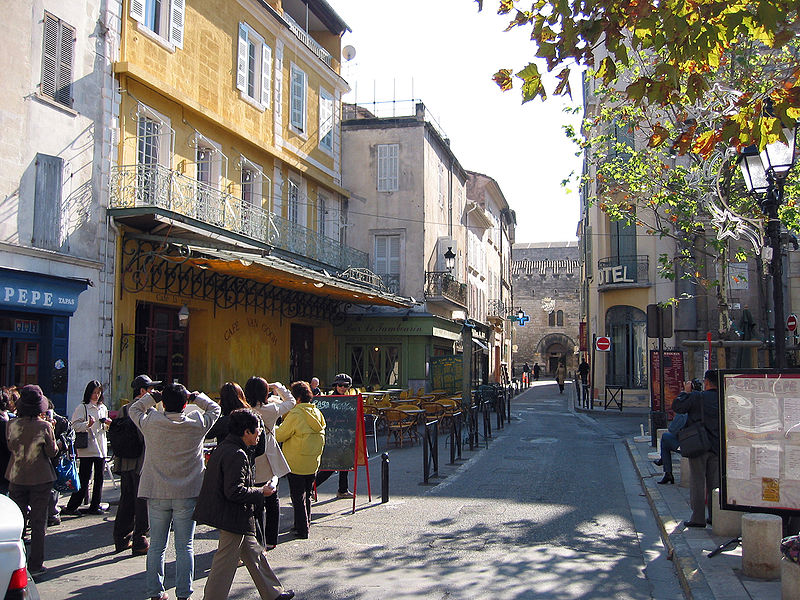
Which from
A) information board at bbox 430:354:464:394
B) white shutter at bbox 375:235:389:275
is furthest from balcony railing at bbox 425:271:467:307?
information board at bbox 430:354:464:394

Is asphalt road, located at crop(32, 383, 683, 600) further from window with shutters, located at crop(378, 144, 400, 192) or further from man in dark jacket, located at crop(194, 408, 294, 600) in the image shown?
window with shutters, located at crop(378, 144, 400, 192)

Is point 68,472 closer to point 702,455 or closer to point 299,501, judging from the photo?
point 299,501

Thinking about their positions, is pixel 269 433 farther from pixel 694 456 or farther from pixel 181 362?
pixel 181 362

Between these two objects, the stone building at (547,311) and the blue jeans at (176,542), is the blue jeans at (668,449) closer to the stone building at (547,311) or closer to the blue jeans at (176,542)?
the blue jeans at (176,542)

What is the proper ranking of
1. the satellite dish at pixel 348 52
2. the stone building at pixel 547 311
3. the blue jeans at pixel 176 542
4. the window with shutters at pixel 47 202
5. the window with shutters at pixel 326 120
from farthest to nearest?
the stone building at pixel 547 311 < the satellite dish at pixel 348 52 < the window with shutters at pixel 326 120 < the window with shutters at pixel 47 202 < the blue jeans at pixel 176 542

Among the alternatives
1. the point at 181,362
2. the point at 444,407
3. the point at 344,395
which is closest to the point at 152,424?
the point at 344,395

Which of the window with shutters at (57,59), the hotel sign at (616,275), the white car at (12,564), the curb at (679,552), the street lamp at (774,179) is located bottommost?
the curb at (679,552)

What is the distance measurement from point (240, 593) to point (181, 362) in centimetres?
1170

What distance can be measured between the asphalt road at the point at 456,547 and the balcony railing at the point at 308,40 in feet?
48.0

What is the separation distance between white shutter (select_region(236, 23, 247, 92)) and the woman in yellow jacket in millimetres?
12801

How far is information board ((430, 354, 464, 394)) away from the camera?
2406 cm

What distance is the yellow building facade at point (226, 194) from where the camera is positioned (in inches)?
575

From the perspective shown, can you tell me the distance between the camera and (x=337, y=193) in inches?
1013

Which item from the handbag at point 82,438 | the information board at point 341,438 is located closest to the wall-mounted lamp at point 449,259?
the information board at point 341,438
